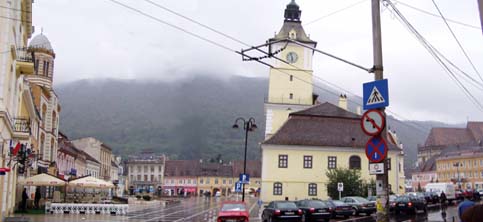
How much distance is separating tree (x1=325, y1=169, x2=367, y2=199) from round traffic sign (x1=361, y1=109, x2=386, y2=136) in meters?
44.5

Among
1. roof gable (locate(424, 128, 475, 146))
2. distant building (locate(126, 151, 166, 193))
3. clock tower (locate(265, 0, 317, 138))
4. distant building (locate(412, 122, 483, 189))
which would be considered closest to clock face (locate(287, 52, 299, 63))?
clock tower (locate(265, 0, 317, 138))

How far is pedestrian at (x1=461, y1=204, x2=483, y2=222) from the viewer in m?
6.07

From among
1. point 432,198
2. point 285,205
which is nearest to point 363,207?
point 285,205

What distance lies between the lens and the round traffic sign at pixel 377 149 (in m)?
10.5

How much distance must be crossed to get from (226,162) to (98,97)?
6855cm

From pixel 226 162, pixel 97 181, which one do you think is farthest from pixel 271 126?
pixel 226 162

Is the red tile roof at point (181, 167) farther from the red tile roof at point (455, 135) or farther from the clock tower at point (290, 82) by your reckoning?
the red tile roof at point (455, 135)

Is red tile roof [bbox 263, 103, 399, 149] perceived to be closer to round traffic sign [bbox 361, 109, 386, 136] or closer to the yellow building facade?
the yellow building facade

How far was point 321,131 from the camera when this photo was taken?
61.5 metres

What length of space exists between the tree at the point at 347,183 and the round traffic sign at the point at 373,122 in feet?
146

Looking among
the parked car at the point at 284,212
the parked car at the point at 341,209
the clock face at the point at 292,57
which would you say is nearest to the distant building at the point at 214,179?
the clock face at the point at 292,57

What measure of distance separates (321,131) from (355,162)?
525cm

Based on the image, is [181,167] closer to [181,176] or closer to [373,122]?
[181,176]

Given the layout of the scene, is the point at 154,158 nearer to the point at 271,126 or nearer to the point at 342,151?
the point at 271,126
